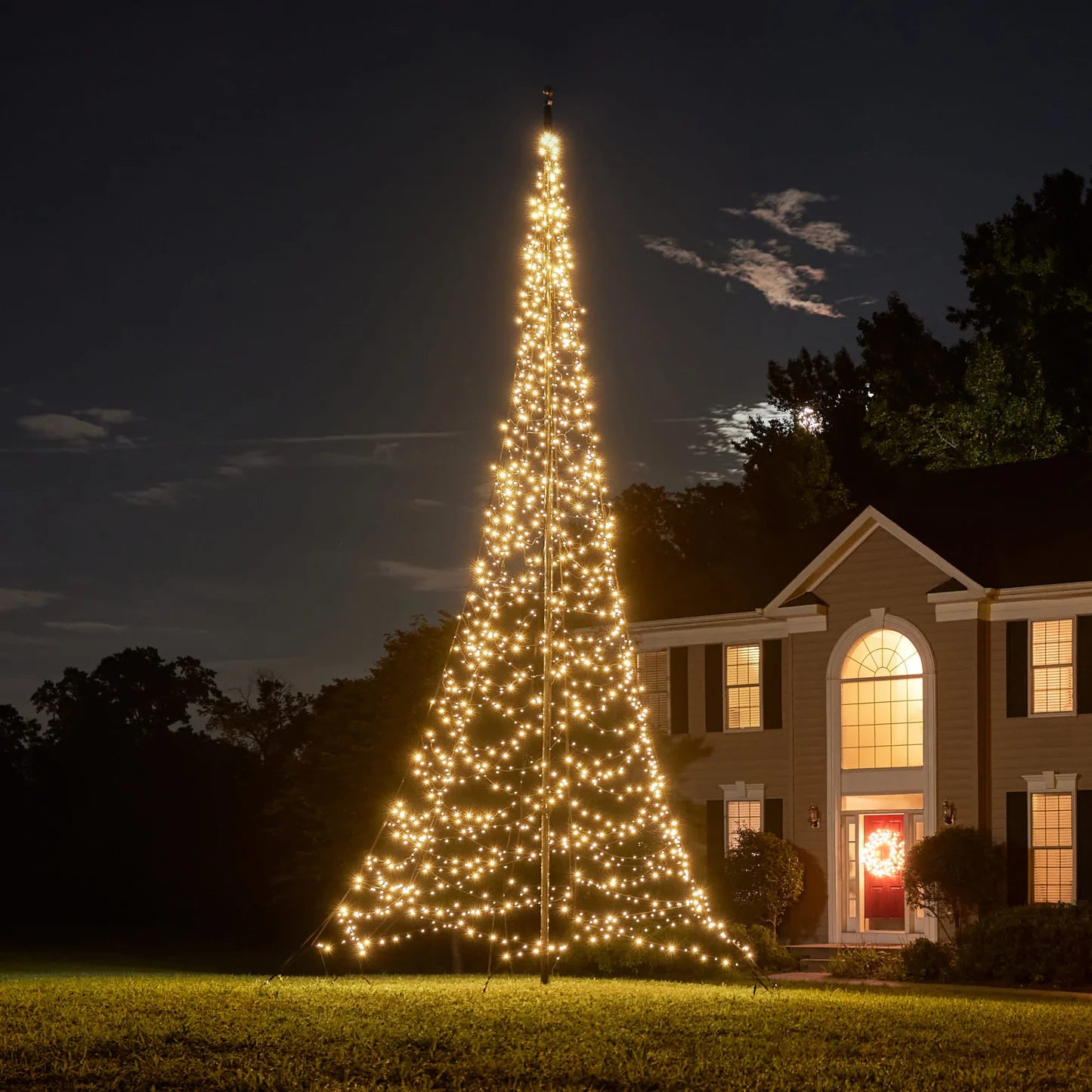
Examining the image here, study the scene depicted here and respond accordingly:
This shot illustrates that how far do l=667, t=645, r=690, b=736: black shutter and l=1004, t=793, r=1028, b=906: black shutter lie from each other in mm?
6317

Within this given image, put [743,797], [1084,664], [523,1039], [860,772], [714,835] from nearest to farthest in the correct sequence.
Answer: [523,1039] → [1084,664] → [860,772] → [743,797] → [714,835]

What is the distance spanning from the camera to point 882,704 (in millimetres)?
27328

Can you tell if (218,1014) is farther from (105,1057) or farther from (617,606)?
(617,606)

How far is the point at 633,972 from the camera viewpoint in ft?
76.7

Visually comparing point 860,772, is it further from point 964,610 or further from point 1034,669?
point 1034,669

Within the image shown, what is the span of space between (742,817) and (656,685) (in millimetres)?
3024

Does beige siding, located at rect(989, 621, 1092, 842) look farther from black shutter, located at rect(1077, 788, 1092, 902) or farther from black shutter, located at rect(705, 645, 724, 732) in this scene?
black shutter, located at rect(705, 645, 724, 732)

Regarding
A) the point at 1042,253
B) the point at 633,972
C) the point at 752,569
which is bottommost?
the point at 633,972

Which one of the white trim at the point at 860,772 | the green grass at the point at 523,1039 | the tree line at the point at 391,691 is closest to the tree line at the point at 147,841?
the tree line at the point at 391,691

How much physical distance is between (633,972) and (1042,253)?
85.8 ft

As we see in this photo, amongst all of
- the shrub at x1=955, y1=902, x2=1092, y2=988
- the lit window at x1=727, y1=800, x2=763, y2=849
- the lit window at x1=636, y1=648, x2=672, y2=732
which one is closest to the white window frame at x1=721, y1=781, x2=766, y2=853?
the lit window at x1=727, y1=800, x2=763, y2=849

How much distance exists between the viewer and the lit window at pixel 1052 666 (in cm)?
2533

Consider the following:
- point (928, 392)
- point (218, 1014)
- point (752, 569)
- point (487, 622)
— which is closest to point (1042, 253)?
point (928, 392)

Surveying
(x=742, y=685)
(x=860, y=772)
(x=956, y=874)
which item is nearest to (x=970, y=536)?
(x=860, y=772)
